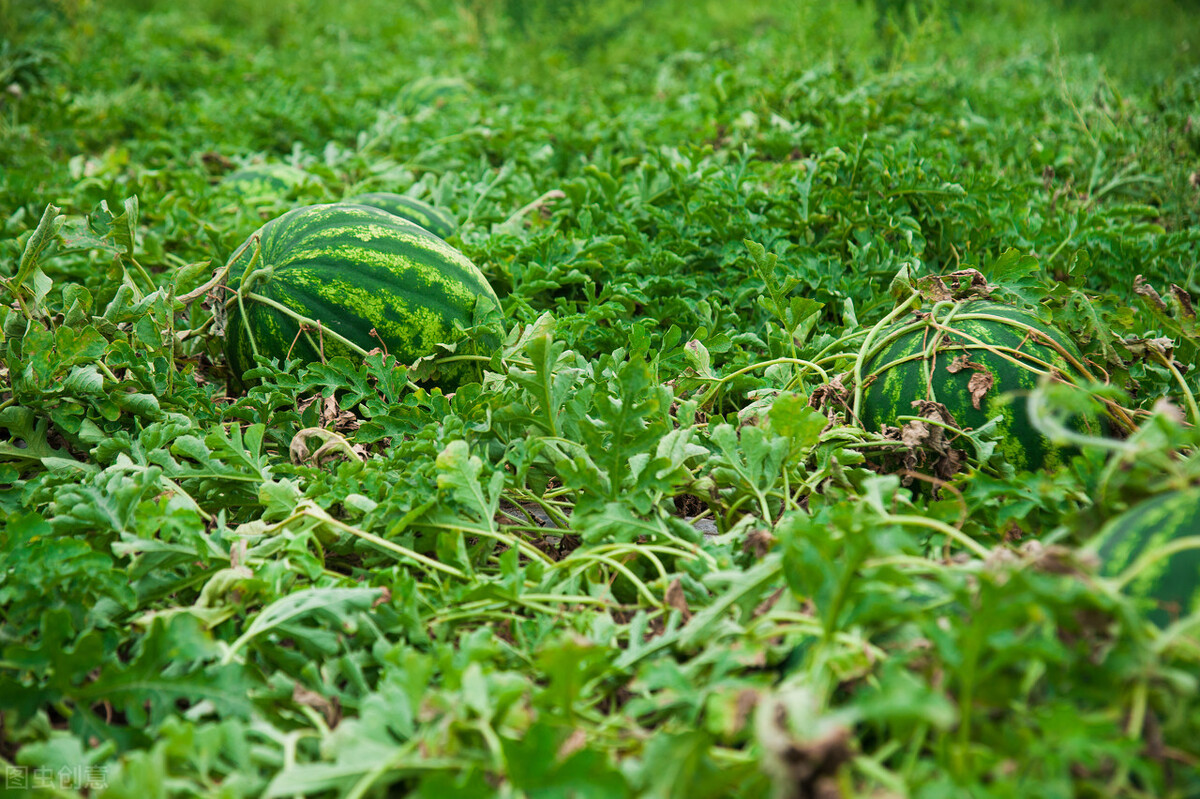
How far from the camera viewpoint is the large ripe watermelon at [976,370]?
6.58 ft

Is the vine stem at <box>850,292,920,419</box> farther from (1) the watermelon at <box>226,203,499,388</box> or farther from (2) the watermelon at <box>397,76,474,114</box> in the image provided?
(2) the watermelon at <box>397,76,474,114</box>

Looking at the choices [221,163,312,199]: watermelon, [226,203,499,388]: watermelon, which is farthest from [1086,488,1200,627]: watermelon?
[221,163,312,199]: watermelon

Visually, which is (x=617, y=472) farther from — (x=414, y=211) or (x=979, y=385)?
(x=414, y=211)

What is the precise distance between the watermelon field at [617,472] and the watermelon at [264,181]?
0.07 ft

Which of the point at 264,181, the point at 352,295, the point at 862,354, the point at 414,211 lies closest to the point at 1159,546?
the point at 862,354

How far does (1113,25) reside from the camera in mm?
8797

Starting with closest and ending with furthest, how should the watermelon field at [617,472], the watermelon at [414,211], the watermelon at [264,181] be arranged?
the watermelon field at [617,472] < the watermelon at [414,211] < the watermelon at [264,181]

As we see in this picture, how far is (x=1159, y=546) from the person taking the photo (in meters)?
1.12

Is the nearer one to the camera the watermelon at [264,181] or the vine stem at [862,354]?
the vine stem at [862,354]

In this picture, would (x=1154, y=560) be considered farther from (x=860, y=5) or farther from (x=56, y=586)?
(x=860, y=5)

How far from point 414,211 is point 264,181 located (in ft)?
4.12

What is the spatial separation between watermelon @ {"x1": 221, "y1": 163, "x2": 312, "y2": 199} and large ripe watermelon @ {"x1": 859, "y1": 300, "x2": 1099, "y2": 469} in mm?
Answer: 2896

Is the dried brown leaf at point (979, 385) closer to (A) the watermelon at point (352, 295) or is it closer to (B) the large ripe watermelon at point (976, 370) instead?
(B) the large ripe watermelon at point (976, 370)

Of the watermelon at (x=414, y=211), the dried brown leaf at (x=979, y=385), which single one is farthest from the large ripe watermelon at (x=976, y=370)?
the watermelon at (x=414, y=211)
